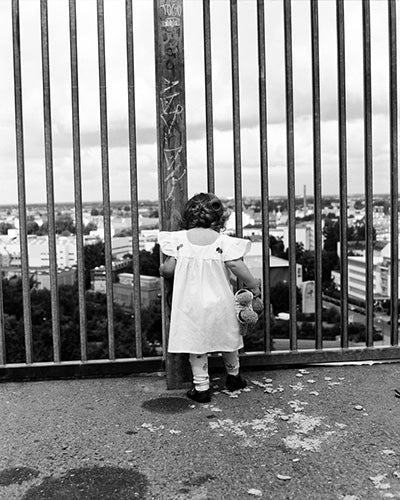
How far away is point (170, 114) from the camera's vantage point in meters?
4.19

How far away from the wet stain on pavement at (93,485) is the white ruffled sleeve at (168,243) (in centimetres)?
147

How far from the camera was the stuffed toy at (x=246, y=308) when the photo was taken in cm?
407

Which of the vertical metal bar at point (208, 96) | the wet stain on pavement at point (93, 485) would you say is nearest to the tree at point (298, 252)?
the vertical metal bar at point (208, 96)

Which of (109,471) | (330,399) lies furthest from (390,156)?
(109,471)

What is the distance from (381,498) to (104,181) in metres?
2.54

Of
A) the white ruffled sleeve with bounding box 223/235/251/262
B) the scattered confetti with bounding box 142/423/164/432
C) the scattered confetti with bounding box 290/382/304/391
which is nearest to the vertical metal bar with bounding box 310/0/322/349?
the scattered confetti with bounding box 290/382/304/391

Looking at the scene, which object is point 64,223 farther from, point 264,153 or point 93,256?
point 264,153

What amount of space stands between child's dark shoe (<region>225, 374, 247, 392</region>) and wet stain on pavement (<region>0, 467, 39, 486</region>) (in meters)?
1.51

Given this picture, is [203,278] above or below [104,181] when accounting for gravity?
below

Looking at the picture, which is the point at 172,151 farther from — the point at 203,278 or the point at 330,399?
the point at 330,399

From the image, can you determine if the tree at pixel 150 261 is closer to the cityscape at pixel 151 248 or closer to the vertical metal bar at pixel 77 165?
the cityscape at pixel 151 248

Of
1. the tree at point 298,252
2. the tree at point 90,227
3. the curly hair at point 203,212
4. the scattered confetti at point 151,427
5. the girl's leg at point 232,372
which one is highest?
the curly hair at point 203,212

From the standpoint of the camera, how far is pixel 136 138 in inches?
170

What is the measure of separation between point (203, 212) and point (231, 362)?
95 centimetres
